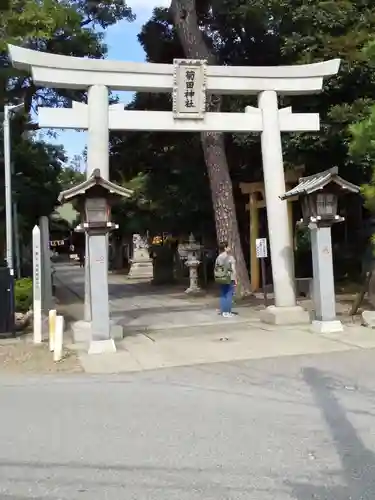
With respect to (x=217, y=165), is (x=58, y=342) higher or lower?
lower

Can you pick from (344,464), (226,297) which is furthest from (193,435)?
(226,297)

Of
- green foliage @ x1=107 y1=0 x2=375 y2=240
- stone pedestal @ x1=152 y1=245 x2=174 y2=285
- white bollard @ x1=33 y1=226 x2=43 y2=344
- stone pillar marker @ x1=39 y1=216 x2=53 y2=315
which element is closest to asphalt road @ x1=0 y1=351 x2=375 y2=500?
white bollard @ x1=33 y1=226 x2=43 y2=344

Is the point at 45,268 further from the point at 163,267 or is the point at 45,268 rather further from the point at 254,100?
the point at 163,267

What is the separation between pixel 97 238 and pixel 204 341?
2615mm

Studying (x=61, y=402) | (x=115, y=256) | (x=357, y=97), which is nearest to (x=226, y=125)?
(x=357, y=97)

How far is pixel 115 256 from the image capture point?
4669cm

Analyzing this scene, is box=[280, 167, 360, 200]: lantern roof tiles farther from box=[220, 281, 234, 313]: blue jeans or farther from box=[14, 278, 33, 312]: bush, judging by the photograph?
box=[14, 278, 33, 312]: bush

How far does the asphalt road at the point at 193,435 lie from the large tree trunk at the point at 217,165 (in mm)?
10314

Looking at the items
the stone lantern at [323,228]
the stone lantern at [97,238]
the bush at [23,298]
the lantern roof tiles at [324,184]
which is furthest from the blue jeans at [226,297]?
the bush at [23,298]

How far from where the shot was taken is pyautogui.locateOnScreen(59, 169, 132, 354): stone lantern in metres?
10.3

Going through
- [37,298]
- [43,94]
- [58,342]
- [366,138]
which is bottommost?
[58,342]

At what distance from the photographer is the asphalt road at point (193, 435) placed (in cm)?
435

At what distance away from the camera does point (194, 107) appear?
1284 centimetres

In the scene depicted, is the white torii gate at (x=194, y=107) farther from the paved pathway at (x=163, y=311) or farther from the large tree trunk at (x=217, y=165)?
the large tree trunk at (x=217, y=165)
